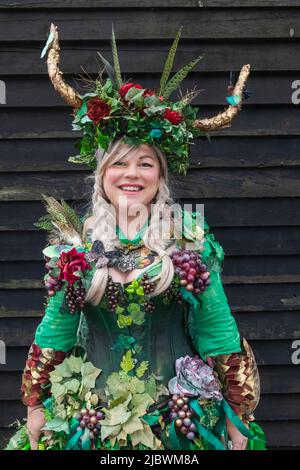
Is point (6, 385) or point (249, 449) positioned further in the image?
point (6, 385)

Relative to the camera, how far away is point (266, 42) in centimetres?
383

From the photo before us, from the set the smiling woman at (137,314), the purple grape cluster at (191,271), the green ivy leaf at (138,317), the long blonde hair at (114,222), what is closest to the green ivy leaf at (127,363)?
the smiling woman at (137,314)

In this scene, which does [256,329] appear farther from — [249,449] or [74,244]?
[74,244]

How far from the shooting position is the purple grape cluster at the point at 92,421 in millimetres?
2633

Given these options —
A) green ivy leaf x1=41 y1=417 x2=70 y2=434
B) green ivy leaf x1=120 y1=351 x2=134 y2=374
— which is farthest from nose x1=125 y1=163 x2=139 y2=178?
green ivy leaf x1=41 y1=417 x2=70 y2=434

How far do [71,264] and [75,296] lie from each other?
0.39ft

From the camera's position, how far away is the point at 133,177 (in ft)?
8.87

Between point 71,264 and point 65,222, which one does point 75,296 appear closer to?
point 71,264

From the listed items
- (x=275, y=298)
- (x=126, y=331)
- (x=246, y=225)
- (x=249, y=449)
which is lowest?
(x=249, y=449)

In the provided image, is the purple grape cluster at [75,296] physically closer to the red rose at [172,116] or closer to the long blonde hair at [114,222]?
the long blonde hair at [114,222]

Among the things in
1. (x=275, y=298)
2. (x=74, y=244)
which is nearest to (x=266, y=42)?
(x=275, y=298)

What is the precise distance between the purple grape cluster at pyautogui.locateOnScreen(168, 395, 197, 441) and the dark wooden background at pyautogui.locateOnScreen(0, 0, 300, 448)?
1287mm

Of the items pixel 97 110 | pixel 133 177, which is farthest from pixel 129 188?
pixel 97 110

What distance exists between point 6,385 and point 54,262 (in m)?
1.41
